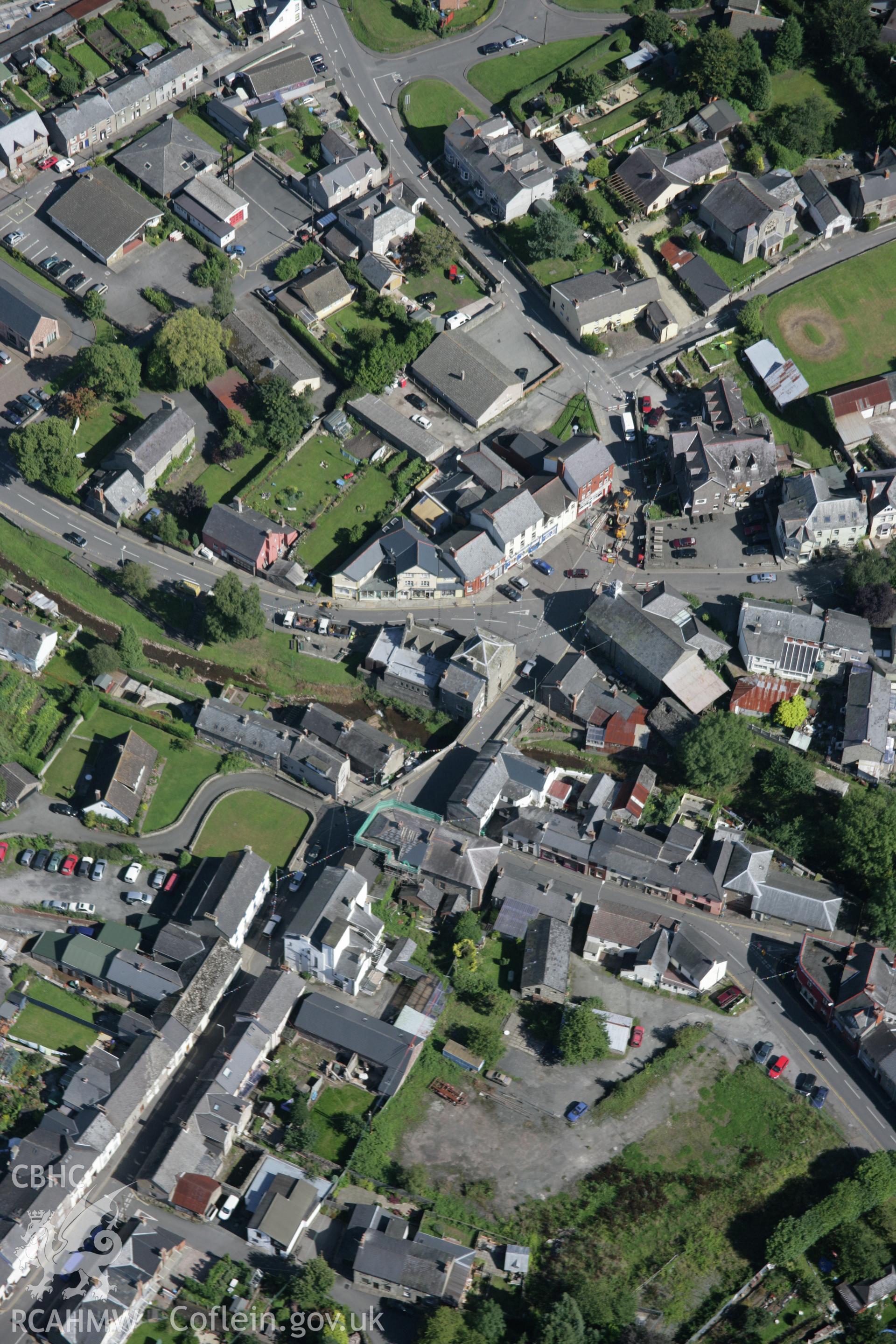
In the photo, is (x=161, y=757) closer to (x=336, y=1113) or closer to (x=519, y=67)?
(x=336, y=1113)

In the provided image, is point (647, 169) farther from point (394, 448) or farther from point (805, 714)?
point (805, 714)

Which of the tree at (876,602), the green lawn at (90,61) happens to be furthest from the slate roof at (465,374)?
the green lawn at (90,61)

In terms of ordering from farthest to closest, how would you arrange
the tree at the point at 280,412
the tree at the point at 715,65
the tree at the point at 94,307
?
the tree at the point at 715,65, the tree at the point at 94,307, the tree at the point at 280,412

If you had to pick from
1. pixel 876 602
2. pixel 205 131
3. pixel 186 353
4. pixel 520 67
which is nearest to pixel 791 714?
pixel 876 602

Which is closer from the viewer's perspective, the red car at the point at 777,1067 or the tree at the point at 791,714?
the red car at the point at 777,1067

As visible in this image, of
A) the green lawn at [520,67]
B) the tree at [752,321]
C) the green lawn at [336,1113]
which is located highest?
the green lawn at [520,67]

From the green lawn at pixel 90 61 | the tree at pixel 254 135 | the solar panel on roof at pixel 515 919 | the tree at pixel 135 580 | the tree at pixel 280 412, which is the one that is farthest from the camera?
the green lawn at pixel 90 61

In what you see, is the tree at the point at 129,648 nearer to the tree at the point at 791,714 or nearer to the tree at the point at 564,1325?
the tree at the point at 791,714
